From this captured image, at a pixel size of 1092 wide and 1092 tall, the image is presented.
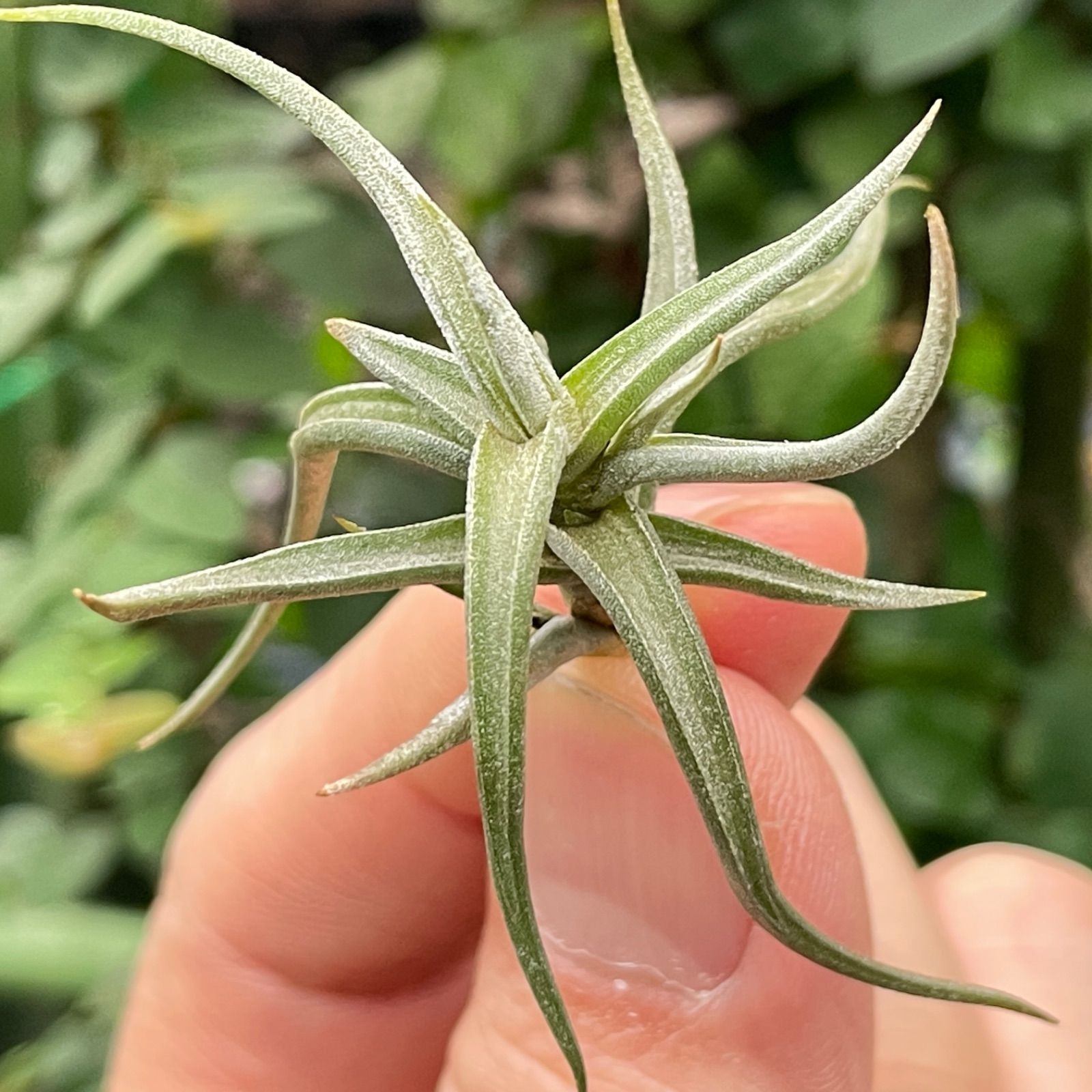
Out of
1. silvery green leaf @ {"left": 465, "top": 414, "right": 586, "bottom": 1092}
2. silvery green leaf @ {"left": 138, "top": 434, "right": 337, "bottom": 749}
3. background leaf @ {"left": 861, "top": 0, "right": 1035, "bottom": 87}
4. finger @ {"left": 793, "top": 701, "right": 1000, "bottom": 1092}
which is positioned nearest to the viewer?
silvery green leaf @ {"left": 465, "top": 414, "right": 586, "bottom": 1092}

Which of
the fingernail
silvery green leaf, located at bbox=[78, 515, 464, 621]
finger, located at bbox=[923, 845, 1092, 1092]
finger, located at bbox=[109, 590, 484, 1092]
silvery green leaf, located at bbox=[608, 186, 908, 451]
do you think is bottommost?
finger, located at bbox=[923, 845, 1092, 1092]

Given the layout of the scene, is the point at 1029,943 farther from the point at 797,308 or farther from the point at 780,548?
the point at 797,308

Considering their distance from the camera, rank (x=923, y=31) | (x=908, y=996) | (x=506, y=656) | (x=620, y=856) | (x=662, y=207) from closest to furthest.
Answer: (x=506, y=656) < (x=662, y=207) < (x=620, y=856) < (x=908, y=996) < (x=923, y=31)

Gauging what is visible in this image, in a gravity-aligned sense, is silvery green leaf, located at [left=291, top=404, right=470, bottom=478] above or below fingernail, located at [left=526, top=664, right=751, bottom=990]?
above

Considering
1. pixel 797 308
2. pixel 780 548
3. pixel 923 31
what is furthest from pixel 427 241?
pixel 923 31

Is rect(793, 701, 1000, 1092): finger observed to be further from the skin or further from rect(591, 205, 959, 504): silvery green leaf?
rect(591, 205, 959, 504): silvery green leaf

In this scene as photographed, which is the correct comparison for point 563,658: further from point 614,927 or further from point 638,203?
point 638,203

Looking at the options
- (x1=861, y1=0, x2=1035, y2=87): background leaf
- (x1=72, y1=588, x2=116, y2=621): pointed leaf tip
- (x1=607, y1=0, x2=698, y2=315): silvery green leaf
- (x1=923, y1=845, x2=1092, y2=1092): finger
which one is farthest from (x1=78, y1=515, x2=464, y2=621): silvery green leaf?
(x1=861, y1=0, x2=1035, y2=87): background leaf

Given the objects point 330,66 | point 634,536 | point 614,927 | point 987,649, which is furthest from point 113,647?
point 330,66
